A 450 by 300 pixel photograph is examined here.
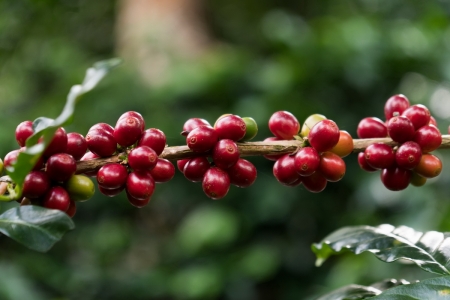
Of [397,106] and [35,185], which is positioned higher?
[397,106]

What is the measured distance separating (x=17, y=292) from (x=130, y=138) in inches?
58.2

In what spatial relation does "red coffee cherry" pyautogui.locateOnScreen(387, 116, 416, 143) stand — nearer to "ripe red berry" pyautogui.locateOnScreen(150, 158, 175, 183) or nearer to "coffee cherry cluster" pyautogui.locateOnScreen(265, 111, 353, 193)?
"coffee cherry cluster" pyautogui.locateOnScreen(265, 111, 353, 193)

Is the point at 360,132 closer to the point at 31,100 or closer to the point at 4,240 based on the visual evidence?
the point at 4,240

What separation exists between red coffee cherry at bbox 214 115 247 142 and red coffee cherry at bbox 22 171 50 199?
0.90 feet

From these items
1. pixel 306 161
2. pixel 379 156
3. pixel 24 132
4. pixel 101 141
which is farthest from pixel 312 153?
pixel 24 132

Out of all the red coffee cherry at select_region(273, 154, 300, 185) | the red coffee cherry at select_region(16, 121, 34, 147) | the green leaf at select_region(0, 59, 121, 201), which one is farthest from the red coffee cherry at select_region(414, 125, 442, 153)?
the red coffee cherry at select_region(16, 121, 34, 147)

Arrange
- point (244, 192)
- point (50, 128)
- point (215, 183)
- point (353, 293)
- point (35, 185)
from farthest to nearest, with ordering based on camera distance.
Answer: point (244, 192)
point (353, 293)
point (215, 183)
point (35, 185)
point (50, 128)

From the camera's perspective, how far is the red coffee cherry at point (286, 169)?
0.78 meters

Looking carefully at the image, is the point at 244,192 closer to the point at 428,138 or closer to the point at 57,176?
the point at 428,138

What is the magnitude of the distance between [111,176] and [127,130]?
76 mm

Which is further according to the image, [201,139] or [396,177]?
[396,177]

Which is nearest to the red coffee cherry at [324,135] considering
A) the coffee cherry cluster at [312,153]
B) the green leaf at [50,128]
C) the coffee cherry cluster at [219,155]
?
the coffee cherry cluster at [312,153]

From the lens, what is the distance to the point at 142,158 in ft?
2.30

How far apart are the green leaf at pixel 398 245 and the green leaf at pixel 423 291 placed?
0.05 meters
